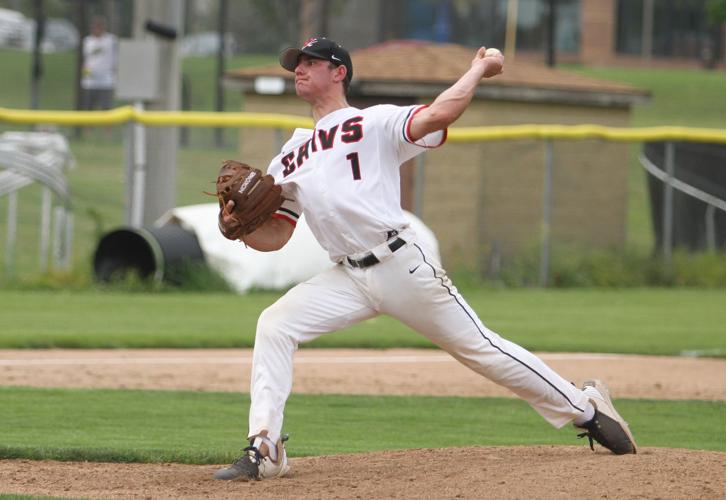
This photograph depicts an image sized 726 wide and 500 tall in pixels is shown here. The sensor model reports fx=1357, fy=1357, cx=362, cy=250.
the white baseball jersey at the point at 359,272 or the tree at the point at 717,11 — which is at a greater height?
the tree at the point at 717,11

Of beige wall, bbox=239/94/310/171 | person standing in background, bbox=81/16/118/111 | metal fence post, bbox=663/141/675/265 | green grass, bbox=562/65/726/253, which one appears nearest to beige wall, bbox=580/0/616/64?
green grass, bbox=562/65/726/253

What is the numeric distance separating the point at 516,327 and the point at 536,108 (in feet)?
22.6

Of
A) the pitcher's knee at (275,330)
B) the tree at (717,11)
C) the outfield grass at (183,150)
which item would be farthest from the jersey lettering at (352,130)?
the tree at (717,11)

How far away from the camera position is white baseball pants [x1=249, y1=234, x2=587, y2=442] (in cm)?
574

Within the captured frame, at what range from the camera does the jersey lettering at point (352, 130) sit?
5750mm

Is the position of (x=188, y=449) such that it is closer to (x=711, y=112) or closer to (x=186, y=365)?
(x=186, y=365)

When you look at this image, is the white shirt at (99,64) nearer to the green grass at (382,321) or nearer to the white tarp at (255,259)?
the white tarp at (255,259)

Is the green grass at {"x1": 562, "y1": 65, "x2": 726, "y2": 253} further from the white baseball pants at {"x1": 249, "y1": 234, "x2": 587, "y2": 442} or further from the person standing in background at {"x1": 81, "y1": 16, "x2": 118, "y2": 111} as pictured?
the white baseball pants at {"x1": 249, "y1": 234, "x2": 587, "y2": 442}

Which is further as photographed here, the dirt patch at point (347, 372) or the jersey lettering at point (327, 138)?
the dirt patch at point (347, 372)

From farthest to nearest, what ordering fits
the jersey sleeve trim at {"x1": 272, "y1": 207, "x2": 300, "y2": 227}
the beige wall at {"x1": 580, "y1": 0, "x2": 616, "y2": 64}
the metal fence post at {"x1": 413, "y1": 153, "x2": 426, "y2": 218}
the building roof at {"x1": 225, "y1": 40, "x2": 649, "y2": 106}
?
the beige wall at {"x1": 580, "y1": 0, "x2": 616, "y2": 64} → the building roof at {"x1": 225, "y1": 40, "x2": 649, "y2": 106} → the metal fence post at {"x1": 413, "y1": 153, "x2": 426, "y2": 218} → the jersey sleeve trim at {"x1": 272, "y1": 207, "x2": 300, "y2": 227}

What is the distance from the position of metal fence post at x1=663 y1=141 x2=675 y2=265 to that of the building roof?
215 cm

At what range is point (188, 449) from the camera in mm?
6766

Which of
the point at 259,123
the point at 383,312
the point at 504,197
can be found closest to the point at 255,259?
the point at 259,123

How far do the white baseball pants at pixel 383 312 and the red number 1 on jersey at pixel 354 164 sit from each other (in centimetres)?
34
